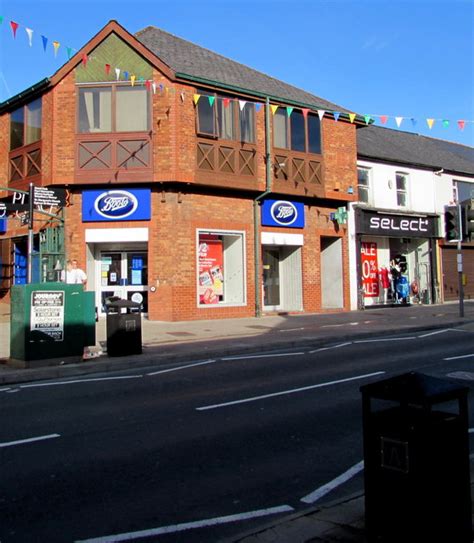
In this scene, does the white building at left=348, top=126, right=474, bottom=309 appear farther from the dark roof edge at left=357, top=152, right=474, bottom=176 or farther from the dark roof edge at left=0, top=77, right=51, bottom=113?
the dark roof edge at left=0, top=77, right=51, bottom=113

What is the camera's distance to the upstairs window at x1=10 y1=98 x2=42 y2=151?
19234 millimetres

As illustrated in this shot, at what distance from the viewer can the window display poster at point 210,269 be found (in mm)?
19156

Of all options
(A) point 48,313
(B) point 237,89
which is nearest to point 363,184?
(B) point 237,89

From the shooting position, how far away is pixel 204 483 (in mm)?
4555

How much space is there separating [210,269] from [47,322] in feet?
31.2

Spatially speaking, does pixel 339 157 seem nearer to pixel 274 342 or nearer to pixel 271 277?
pixel 271 277

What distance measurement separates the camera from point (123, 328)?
11469 millimetres

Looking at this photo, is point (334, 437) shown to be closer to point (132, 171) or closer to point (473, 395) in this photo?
point (473, 395)

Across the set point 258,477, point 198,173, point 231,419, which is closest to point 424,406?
point 258,477

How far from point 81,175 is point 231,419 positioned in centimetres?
1316

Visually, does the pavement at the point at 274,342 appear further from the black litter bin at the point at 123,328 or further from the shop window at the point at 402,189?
the shop window at the point at 402,189

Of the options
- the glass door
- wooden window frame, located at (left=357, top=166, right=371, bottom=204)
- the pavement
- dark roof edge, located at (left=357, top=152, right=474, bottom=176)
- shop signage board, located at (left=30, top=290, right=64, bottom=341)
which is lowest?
Result: the pavement

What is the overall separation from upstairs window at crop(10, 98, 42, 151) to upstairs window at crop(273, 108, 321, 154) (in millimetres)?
8339

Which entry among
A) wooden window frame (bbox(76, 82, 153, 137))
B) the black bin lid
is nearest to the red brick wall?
wooden window frame (bbox(76, 82, 153, 137))
